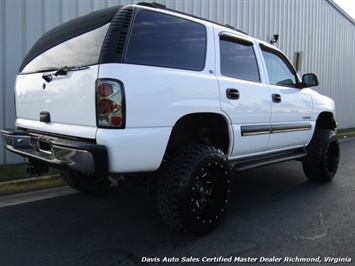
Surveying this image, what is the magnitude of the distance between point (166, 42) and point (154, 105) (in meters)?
0.66

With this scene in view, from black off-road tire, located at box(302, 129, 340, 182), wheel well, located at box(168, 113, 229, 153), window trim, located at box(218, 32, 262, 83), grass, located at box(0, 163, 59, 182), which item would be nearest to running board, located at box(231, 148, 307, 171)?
black off-road tire, located at box(302, 129, 340, 182)

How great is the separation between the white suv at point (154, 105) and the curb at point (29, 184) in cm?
83

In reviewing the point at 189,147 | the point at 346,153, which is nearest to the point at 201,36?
the point at 189,147

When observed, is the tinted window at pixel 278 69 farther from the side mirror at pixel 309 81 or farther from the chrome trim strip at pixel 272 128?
the chrome trim strip at pixel 272 128

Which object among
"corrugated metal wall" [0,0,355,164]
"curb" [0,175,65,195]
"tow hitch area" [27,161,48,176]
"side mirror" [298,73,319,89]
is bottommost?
"curb" [0,175,65,195]

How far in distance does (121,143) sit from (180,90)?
751 mm

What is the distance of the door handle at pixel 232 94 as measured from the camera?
11.6 feet

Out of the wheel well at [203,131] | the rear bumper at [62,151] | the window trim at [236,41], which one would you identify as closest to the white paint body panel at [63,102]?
the rear bumper at [62,151]

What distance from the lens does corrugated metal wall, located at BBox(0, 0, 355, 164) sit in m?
5.98

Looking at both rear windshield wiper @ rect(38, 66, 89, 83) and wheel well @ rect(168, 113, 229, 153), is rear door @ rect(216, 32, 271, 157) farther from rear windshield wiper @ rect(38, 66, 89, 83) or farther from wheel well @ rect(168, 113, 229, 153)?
rear windshield wiper @ rect(38, 66, 89, 83)

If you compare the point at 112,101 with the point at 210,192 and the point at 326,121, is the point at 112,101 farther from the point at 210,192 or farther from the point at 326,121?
the point at 326,121

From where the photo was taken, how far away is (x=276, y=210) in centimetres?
412

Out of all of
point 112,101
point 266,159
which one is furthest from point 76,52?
point 266,159

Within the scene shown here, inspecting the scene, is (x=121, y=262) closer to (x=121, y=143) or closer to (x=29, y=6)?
(x=121, y=143)
